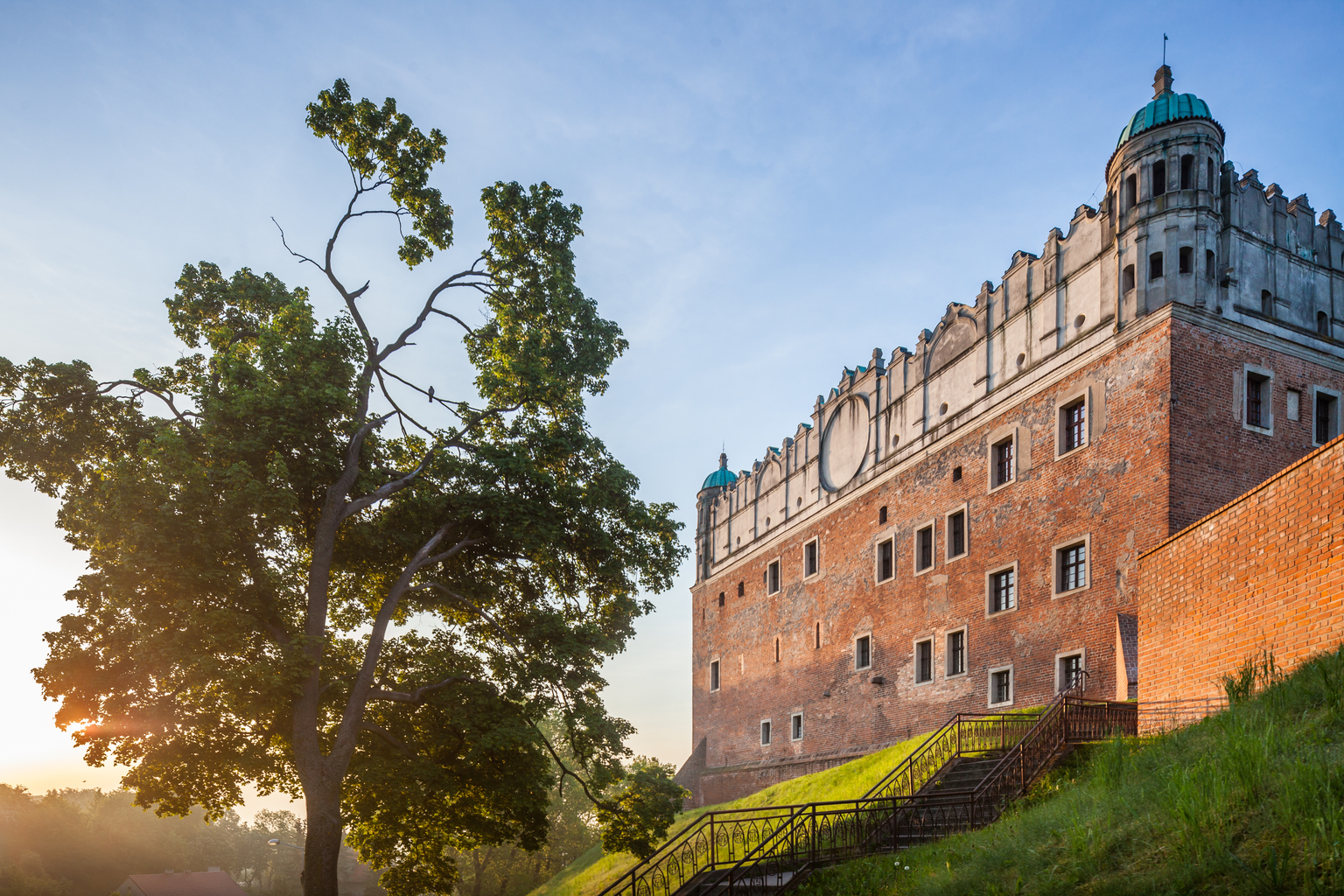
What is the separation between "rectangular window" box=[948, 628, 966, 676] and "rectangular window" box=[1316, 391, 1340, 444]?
29.1 feet

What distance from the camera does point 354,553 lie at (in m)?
18.0

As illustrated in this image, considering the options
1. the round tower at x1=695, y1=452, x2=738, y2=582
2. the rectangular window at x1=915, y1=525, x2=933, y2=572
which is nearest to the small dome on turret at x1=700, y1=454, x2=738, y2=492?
the round tower at x1=695, y1=452, x2=738, y2=582

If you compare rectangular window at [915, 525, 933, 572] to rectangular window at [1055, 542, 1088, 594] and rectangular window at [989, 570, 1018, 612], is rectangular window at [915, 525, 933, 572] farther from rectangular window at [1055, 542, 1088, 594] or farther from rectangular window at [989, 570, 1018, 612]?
rectangular window at [1055, 542, 1088, 594]

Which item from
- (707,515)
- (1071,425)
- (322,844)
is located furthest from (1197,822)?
(707,515)

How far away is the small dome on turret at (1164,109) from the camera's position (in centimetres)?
2028

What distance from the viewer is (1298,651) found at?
11.0 meters

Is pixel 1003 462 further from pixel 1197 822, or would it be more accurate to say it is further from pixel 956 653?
pixel 1197 822

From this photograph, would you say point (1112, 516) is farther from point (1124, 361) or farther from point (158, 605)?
point (158, 605)

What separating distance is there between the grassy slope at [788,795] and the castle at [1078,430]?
248 cm

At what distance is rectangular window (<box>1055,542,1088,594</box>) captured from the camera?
67.1 ft

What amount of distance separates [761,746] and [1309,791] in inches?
1133

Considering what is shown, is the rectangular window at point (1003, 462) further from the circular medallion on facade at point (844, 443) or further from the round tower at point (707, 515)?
the round tower at point (707, 515)

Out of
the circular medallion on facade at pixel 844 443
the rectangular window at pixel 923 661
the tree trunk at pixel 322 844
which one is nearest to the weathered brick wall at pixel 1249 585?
the rectangular window at pixel 923 661

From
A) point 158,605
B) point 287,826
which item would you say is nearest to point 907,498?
point 158,605
